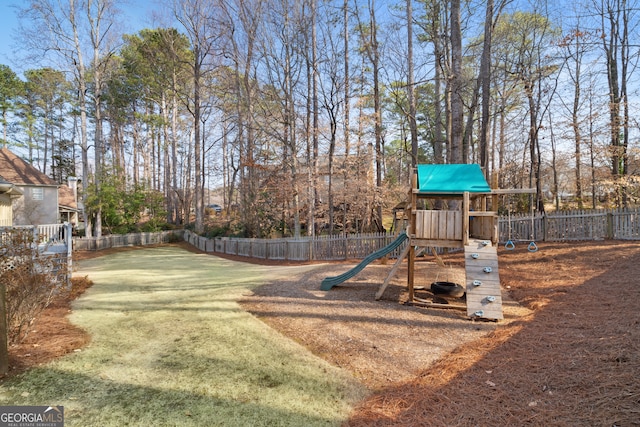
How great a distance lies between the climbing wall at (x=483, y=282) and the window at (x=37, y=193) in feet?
81.1

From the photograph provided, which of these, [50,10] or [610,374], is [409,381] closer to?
[610,374]

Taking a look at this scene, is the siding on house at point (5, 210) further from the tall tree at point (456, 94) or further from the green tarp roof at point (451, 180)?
the tall tree at point (456, 94)

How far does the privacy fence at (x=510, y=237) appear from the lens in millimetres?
10961

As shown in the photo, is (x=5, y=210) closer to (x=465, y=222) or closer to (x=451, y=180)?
(x=451, y=180)

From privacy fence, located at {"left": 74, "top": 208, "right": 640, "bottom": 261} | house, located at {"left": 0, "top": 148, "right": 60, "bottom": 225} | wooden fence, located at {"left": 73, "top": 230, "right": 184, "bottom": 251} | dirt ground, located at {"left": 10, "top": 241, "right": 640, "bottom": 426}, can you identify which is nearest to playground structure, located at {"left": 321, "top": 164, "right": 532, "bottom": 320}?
dirt ground, located at {"left": 10, "top": 241, "right": 640, "bottom": 426}

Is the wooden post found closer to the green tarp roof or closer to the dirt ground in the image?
the green tarp roof

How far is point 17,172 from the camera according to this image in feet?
62.9

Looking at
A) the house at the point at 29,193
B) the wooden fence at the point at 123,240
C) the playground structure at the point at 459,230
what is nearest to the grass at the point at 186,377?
the playground structure at the point at 459,230

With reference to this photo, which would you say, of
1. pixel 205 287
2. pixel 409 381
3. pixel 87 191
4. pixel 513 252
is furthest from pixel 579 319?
pixel 87 191

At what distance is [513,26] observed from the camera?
17172mm

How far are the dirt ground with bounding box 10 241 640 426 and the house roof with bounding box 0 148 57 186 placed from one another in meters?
16.9

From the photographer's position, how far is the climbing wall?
5258mm

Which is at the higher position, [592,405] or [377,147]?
[377,147]

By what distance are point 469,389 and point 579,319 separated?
279cm
